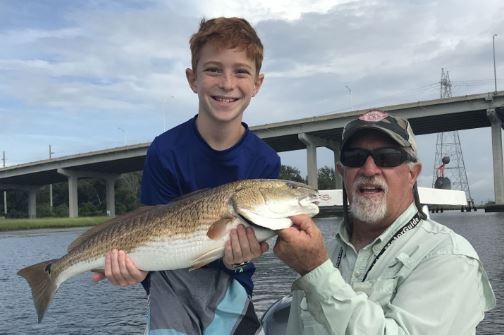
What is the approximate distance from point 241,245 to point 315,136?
64295 mm

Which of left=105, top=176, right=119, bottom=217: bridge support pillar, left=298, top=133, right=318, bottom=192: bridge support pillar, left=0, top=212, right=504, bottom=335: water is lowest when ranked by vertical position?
left=0, top=212, right=504, bottom=335: water

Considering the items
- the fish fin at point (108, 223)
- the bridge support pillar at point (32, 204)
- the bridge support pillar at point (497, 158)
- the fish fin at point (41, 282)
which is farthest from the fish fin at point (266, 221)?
the bridge support pillar at point (32, 204)

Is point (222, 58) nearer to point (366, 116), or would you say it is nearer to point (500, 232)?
point (366, 116)

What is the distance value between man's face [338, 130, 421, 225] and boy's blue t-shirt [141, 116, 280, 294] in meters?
0.74

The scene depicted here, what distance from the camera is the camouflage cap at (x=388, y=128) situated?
11.4 ft

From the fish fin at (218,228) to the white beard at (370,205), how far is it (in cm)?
84

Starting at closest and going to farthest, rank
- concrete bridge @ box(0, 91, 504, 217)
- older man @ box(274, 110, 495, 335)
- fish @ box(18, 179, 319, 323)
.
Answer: older man @ box(274, 110, 495, 335) → fish @ box(18, 179, 319, 323) → concrete bridge @ box(0, 91, 504, 217)

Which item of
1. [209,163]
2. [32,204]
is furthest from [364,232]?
[32,204]

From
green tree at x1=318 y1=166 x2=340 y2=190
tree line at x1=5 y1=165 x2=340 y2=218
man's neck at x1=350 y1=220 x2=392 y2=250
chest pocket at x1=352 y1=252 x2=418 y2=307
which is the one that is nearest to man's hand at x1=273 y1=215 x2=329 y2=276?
chest pocket at x1=352 y1=252 x2=418 y2=307

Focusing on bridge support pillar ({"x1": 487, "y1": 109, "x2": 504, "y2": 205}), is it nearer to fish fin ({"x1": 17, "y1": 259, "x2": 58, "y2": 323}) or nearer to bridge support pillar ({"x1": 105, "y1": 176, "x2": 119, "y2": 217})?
fish fin ({"x1": 17, "y1": 259, "x2": 58, "y2": 323})

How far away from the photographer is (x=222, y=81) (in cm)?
373

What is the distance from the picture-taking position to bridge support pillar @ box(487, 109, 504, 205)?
57.5m

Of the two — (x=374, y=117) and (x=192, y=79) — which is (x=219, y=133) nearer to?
(x=192, y=79)

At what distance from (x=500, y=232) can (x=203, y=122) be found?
2842 centimetres
